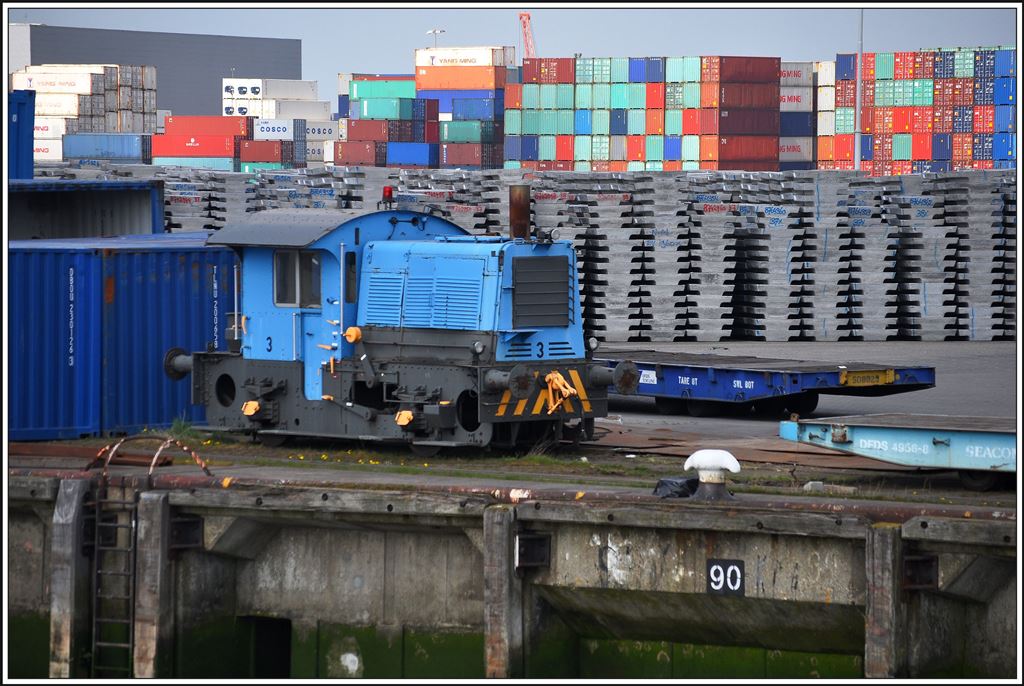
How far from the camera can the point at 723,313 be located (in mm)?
29125

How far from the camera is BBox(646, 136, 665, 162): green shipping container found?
227 feet

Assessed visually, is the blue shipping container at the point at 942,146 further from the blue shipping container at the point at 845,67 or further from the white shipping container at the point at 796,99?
the white shipping container at the point at 796,99

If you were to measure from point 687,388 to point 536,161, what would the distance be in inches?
2006

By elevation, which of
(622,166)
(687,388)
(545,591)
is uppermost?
(622,166)

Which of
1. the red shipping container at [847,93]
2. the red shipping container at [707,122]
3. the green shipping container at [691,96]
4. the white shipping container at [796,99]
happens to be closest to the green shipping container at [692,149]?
the red shipping container at [707,122]

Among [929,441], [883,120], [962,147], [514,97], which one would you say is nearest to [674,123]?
[514,97]

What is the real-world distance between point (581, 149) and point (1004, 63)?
18.7 m

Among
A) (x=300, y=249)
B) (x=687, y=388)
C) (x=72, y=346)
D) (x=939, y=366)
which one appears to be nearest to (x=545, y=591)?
(x=300, y=249)

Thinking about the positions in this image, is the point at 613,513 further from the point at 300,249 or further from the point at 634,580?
the point at 300,249

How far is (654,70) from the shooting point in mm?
69188

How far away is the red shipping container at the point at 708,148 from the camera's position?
66688 millimetres

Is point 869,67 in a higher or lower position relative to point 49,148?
higher

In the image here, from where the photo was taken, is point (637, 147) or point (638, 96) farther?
point (638, 96)

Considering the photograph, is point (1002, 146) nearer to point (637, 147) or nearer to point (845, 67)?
point (845, 67)
